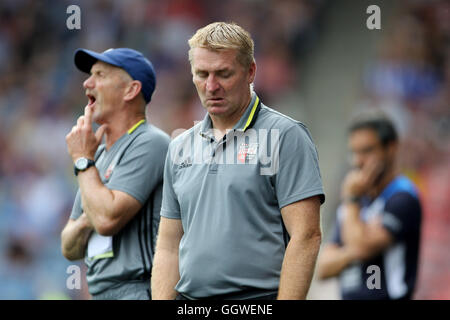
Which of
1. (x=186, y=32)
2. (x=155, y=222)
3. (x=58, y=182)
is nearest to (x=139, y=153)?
(x=155, y=222)

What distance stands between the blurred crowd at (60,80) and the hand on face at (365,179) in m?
4.95

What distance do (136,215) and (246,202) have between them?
1.02m

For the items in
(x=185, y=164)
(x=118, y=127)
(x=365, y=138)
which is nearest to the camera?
(x=185, y=164)

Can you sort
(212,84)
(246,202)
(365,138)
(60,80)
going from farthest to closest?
(60,80) → (365,138) → (212,84) → (246,202)

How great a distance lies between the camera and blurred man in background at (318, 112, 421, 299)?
4711 mm

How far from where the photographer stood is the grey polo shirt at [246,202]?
9.95 feet

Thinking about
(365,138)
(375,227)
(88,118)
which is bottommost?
(375,227)

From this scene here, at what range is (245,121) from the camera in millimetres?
3207

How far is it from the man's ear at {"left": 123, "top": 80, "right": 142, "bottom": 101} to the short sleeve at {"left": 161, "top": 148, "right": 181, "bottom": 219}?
2.68 feet

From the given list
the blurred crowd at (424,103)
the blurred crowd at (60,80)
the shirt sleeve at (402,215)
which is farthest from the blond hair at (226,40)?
the blurred crowd at (60,80)

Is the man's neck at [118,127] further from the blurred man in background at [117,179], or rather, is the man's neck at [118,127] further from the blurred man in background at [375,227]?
the blurred man in background at [375,227]

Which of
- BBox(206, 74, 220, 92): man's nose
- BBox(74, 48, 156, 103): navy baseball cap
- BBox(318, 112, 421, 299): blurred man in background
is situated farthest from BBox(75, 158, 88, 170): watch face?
BBox(318, 112, 421, 299): blurred man in background

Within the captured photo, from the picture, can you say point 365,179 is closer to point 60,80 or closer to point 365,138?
point 365,138

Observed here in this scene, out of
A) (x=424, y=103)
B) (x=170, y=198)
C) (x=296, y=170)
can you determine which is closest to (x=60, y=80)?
(x=424, y=103)
